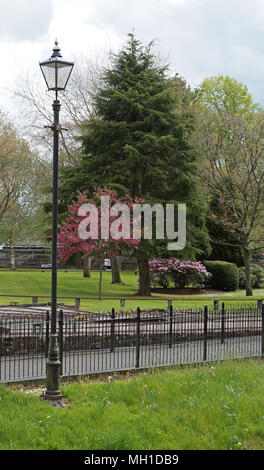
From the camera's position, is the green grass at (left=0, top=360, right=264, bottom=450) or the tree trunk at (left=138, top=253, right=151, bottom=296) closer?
the green grass at (left=0, top=360, right=264, bottom=450)

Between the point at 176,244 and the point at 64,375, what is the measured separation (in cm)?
2300

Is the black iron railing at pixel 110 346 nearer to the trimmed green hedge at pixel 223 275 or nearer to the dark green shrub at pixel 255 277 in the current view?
the trimmed green hedge at pixel 223 275

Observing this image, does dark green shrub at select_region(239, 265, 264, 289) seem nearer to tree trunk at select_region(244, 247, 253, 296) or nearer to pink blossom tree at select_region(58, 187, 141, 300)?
tree trunk at select_region(244, 247, 253, 296)

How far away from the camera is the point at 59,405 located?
9516mm

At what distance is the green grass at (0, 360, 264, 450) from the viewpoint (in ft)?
26.1

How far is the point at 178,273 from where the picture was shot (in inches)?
1555

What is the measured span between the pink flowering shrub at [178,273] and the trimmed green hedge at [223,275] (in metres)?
0.76

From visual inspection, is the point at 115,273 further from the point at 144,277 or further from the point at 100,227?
the point at 100,227

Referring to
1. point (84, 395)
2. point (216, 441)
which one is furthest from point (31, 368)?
point (216, 441)

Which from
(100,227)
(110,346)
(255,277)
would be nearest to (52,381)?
(110,346)

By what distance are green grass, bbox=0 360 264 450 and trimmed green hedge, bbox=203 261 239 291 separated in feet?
96.5

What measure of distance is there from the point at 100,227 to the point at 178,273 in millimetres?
12052
